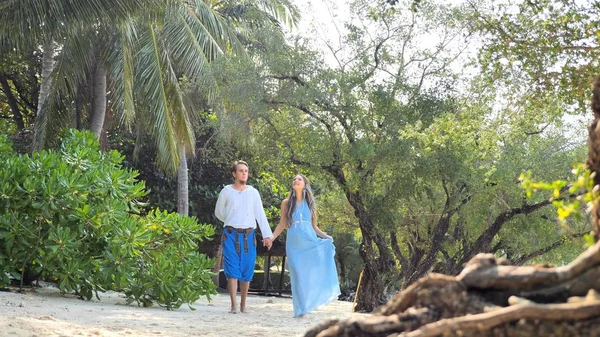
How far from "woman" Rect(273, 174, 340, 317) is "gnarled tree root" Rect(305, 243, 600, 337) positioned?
964 cm

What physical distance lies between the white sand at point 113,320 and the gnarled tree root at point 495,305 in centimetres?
431

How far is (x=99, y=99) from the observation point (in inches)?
925

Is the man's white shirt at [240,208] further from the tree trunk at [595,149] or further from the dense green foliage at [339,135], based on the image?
the tree trunk at [595,149]

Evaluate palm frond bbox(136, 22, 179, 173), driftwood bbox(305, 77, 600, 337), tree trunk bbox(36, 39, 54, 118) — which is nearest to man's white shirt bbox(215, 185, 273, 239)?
driftwood bbox(305, 77, 600, 337)

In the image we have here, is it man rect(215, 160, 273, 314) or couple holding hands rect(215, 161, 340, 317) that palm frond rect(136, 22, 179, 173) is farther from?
man rect(215, 160, 273, 314)

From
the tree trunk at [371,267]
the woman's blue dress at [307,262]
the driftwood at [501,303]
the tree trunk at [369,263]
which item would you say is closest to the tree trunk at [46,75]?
the tree trunk at [369,263]

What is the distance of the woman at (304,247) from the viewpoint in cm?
1281

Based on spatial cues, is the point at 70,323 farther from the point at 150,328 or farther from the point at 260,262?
the point at 260,262

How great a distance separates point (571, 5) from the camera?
12.7 metres

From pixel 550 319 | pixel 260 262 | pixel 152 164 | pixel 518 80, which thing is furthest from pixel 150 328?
pixel 260 262

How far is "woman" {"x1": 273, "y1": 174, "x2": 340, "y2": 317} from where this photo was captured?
1281 centimetres

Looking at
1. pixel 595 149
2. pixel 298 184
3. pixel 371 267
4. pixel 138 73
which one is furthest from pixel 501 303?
pixel 138 73

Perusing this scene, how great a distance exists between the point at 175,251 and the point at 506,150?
8.88 m

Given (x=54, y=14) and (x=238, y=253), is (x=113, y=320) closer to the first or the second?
(x=238, y=253)
